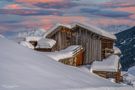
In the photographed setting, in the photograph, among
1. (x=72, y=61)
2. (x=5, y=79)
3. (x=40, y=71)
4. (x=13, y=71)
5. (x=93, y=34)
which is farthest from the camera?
(x=93, y=34)

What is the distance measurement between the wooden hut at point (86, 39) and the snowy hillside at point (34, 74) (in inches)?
1184

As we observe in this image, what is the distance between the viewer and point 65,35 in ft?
121

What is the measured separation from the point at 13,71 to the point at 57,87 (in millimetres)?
425

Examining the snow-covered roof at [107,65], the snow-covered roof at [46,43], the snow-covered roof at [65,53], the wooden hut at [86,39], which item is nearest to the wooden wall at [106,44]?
the wooden hut at [86,39]

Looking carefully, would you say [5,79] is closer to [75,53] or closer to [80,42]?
[75,53]

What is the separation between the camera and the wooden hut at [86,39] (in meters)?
35.3

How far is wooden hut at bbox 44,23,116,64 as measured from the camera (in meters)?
35.3

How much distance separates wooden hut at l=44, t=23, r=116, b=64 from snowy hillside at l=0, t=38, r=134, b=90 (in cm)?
3007

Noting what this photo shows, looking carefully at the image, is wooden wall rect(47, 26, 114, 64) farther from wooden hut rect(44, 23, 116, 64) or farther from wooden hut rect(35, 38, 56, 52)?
wooden hut rect(35, 38, 56, 52)

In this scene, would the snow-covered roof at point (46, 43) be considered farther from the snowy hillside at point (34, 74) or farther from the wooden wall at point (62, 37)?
the snowy hillside at point (34, 74)

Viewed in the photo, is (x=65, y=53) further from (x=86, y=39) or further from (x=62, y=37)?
(x=62, y=37)

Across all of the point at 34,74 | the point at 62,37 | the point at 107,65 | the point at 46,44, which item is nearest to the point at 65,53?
the point at 107,65

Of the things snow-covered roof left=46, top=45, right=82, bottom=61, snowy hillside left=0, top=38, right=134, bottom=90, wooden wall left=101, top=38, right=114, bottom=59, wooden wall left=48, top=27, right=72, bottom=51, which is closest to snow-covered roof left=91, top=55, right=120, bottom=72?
wooden wall left=101, top=38, right=114, bottom=59

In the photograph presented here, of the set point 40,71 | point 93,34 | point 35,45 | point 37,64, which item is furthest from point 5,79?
point 35,45
